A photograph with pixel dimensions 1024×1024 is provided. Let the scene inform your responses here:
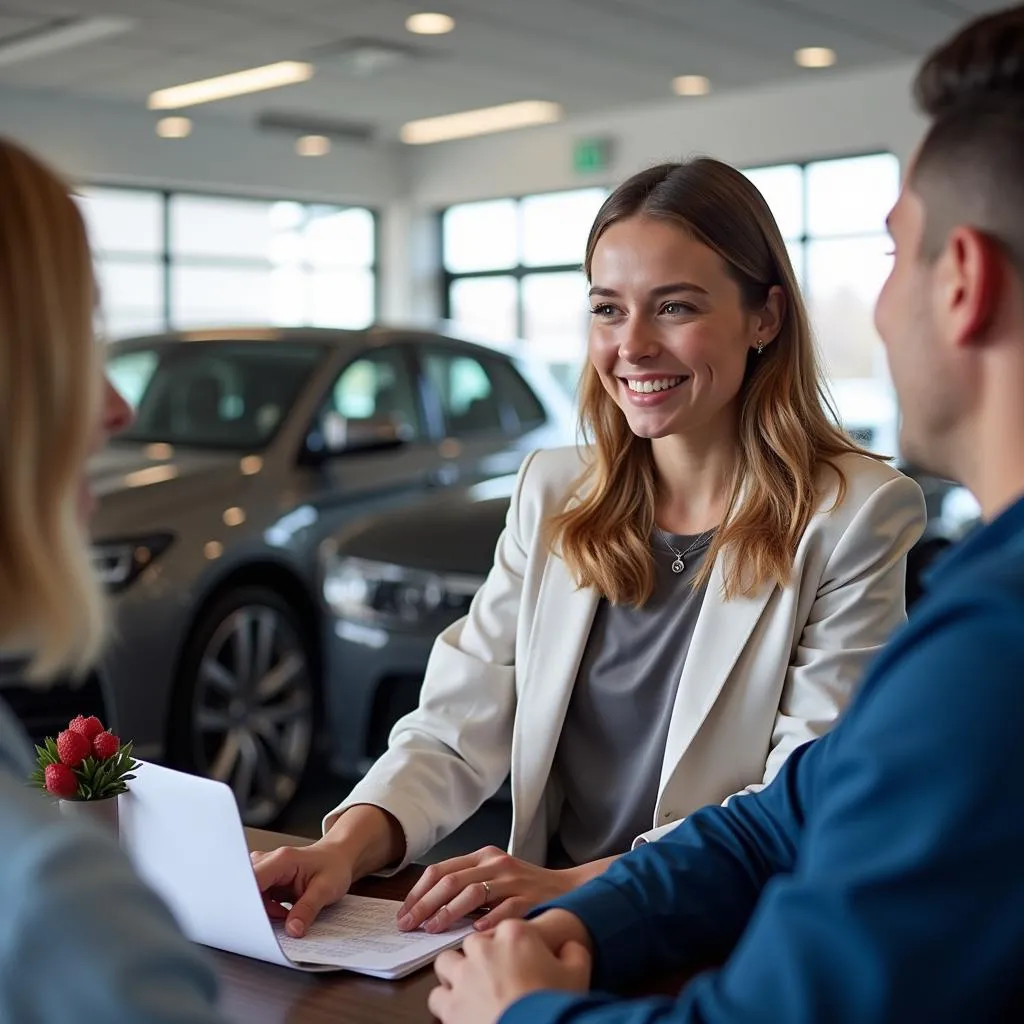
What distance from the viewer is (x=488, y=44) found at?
31.6ft

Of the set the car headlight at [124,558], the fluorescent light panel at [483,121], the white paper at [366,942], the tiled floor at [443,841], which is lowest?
the tiled floor at [443,841]

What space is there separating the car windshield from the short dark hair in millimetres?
3861

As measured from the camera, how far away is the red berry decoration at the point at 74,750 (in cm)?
133

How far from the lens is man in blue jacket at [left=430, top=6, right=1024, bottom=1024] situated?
799 mm

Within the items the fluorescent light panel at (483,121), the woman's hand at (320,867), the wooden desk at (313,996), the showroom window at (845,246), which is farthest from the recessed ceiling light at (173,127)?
the wooden desk at (313,996)

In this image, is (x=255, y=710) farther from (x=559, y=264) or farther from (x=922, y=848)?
(x=559, y=264)

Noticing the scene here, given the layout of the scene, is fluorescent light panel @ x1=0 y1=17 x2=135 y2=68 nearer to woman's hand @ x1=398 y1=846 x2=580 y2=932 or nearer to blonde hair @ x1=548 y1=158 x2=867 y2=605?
blonde hair @ x1=548 y1=158 x2=867 y2=605

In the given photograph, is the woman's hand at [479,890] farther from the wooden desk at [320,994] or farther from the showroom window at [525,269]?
the showroom window at [525,269]

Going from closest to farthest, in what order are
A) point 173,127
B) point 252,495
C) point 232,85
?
1. point 252,495
2. point 232,85
3. point 173,127

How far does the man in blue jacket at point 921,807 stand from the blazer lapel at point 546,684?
22.9 inches

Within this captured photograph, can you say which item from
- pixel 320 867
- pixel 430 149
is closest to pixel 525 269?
pixel 430 149

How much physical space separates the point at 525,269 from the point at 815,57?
4086 mm

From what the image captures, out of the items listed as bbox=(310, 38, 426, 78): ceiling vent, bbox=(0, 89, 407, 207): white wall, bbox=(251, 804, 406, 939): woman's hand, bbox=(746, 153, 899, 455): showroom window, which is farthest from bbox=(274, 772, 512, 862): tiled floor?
bbox=(0, 89, 407, 207): white wall

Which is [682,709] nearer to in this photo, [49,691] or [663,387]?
[663,387]
